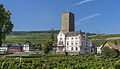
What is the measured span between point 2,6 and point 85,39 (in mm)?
43906

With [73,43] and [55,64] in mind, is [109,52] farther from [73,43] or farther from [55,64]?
[55,64]

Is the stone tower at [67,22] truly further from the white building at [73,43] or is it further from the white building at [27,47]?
the white building at [27,47]

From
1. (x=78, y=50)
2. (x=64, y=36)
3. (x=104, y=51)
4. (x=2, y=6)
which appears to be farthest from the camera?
(x=64, y=36)

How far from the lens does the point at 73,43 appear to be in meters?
65.6

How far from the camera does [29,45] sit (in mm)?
124125

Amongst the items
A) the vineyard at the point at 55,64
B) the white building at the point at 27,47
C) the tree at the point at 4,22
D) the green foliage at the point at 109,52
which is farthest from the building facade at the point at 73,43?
the white building at the point at 27,47

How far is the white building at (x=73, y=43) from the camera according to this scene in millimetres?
63612

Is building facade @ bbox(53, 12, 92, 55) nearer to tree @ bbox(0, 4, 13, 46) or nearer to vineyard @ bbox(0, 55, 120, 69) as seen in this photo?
vineyard @ bbox(0, 55, 120, 69)

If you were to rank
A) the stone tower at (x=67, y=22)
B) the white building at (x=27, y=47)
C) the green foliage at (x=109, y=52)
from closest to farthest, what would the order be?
1. the green foliage at (x=109, y=52)
2. the stone tower at (x=67, y=22)
3. the white building at (x=27, y=47)

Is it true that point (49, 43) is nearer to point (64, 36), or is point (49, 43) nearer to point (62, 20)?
point (64, 36)

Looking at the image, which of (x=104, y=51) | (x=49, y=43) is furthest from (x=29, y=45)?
(x=104, y=51)

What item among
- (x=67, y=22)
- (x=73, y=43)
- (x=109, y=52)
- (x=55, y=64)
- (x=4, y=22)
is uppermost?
(x=67, y=22)

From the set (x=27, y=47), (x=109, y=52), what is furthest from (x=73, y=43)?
(x=27, y=47)

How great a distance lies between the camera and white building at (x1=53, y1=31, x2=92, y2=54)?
63612 mm
